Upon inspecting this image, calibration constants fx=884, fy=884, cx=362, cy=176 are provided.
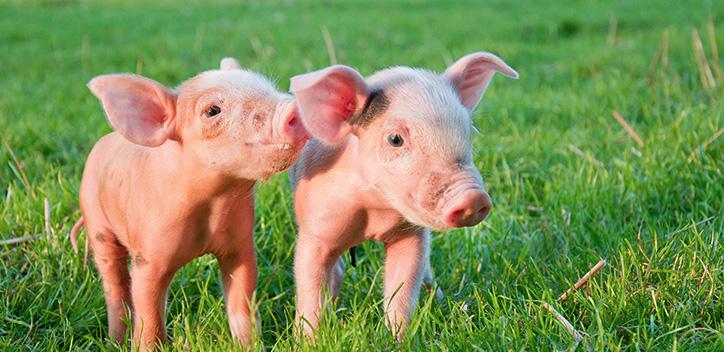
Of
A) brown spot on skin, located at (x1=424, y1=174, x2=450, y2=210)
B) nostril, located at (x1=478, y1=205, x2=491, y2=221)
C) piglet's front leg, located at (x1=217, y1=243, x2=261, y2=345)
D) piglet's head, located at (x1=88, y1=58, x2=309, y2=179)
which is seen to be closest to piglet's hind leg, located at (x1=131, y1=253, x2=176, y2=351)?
piglet's front leg, located at (x1=217, y1=243, x2=261, y2=345)

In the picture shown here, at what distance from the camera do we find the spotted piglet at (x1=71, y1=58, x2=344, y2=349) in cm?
282

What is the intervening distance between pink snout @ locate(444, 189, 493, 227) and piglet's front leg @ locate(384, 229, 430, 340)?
1.87 ft

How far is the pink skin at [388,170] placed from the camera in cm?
270

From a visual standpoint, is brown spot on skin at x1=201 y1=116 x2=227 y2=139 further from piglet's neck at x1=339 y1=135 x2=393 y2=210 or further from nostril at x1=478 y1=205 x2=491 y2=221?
nostril at x1=478 y1=205 x2=491 y2=221

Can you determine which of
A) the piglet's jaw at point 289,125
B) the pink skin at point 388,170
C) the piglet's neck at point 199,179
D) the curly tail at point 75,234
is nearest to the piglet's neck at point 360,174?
the pink skin at point 388,170

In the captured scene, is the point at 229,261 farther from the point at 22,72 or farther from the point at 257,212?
the point at 22,72

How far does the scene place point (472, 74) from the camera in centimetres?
322

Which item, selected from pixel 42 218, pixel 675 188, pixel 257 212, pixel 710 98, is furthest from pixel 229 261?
pixel 710 98

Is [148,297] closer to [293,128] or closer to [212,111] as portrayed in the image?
[212,111]

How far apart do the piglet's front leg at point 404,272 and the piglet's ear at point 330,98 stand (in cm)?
51

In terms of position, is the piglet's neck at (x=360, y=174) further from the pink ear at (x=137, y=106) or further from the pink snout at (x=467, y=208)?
the pink ear at (x=137, y=106)

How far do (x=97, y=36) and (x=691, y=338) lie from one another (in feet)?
32.3

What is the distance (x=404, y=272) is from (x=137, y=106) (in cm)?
110

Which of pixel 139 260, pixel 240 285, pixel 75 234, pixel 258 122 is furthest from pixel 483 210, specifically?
pixel 75 234
